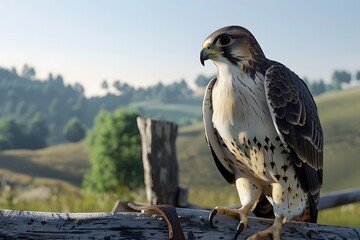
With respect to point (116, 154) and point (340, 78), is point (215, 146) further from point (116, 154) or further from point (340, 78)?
point (340, 78)

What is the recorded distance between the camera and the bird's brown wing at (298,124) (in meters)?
2.27

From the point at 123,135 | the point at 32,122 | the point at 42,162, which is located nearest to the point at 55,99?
the point at 32,122

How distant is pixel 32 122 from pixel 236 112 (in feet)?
276

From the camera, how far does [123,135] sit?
16.0 metres

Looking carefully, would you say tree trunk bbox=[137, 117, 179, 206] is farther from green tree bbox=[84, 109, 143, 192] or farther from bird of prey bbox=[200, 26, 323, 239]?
green tree bbox=[84, 109, 143, 192]

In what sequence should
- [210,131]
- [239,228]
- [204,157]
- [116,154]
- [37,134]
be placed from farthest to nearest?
[37,134], [204,157], [116,154], [210,131], [239,228]

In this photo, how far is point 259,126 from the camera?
2.28 meters

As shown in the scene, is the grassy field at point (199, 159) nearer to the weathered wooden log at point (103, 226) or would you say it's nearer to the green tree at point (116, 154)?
the green tree at point (116, 154)

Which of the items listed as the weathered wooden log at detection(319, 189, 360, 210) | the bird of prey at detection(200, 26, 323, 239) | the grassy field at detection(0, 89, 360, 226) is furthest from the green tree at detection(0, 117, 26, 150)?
the bird of prey at detection(200, 26, 323, 239)

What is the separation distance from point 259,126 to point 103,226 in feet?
2.55

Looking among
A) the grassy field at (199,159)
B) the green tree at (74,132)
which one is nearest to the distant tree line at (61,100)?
the green tree at (74,132)

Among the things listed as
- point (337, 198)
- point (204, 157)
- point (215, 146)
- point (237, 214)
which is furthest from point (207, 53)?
point (204, 157)

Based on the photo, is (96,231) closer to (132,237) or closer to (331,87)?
(132,237)

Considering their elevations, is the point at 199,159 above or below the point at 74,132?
below
